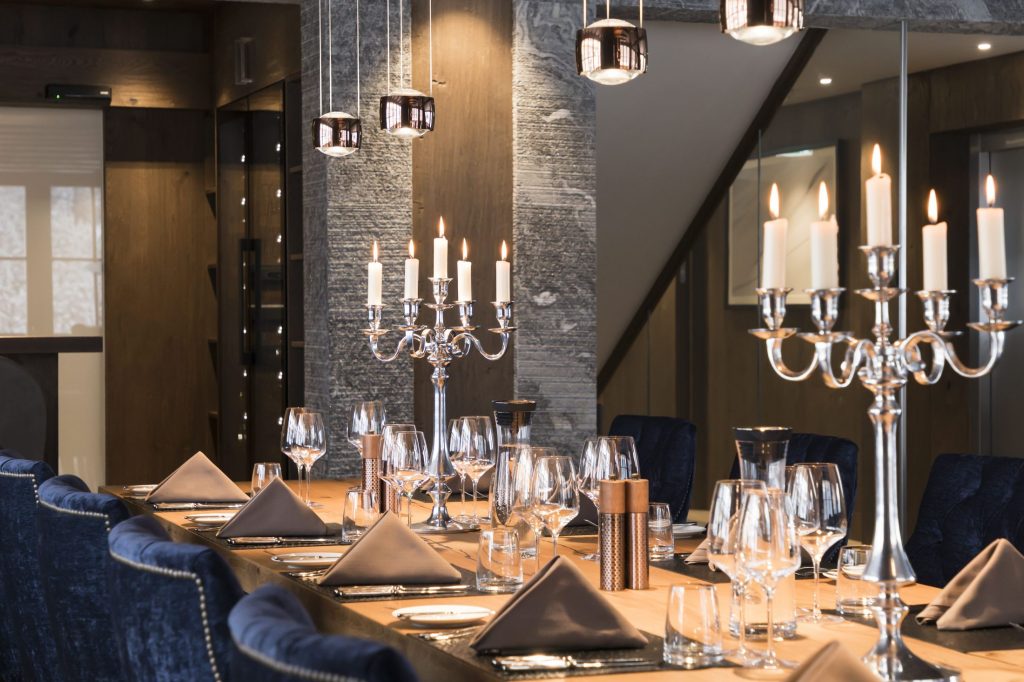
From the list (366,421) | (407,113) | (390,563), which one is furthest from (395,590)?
(407,113)

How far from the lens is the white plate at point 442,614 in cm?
210

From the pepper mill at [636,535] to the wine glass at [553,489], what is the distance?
10 cm

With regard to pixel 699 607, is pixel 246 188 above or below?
above

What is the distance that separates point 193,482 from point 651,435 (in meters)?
1.25

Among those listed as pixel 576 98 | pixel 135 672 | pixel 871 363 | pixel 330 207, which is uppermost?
pixel 576 98

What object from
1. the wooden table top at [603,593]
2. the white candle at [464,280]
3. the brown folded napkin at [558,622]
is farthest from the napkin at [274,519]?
the brown folded napkin at [558,622]

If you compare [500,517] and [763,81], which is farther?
[763,81]

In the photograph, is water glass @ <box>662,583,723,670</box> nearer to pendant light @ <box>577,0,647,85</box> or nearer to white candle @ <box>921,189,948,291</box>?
white candle @ <box>921,189,948,291</box>

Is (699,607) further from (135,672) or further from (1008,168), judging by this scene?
(1008,168)

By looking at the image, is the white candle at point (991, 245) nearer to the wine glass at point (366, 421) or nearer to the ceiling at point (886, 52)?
the wine glass at point (366, 421)

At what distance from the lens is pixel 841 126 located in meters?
5.95

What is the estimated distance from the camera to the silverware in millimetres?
2340

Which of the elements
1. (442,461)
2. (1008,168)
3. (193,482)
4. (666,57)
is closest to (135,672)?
(442,461)

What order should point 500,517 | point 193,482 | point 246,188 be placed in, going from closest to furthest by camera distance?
1. point 500,517
2. point 193,482
3. point 246,188
